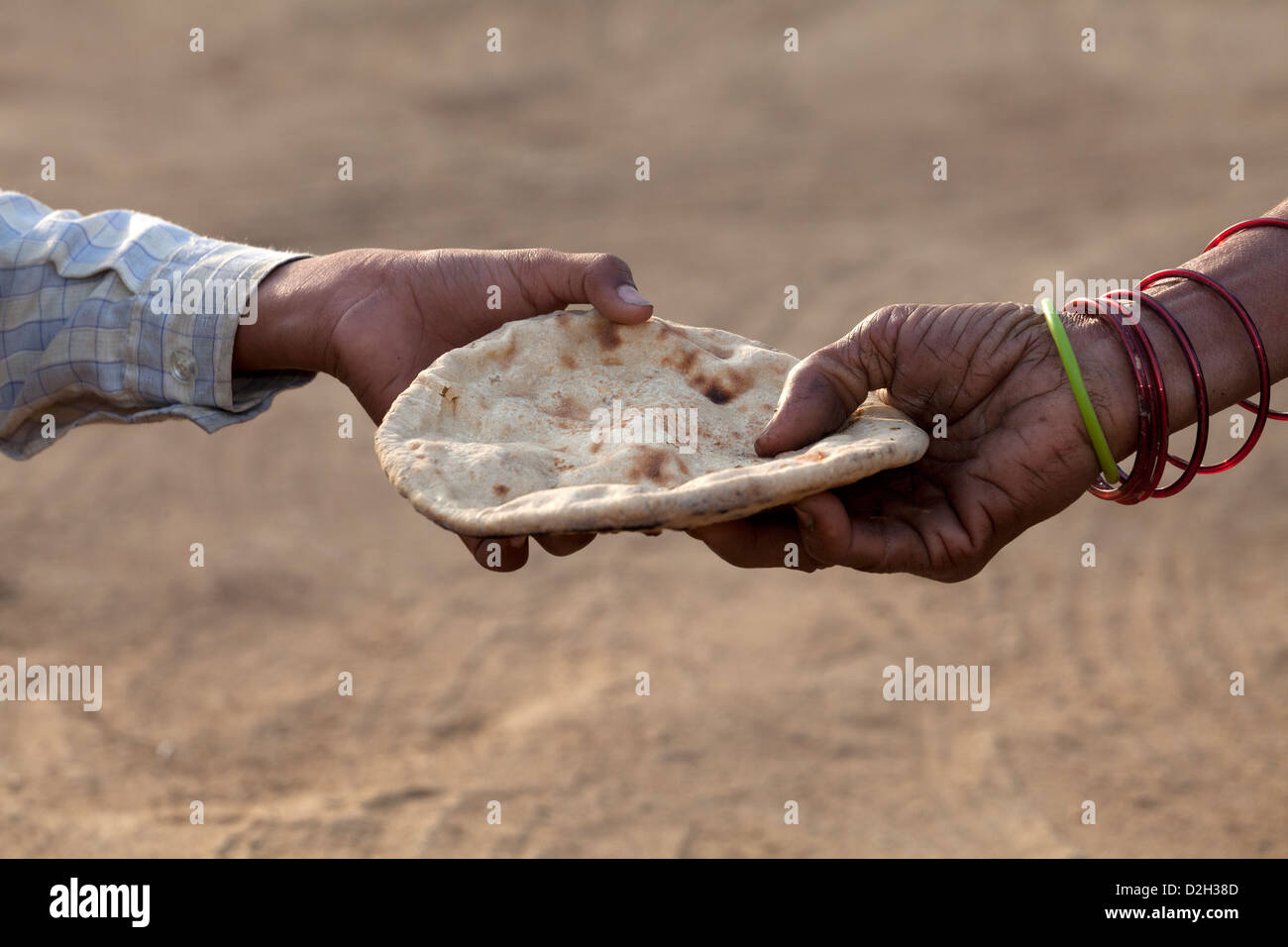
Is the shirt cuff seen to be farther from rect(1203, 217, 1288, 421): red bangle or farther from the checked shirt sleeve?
rect(1203, 217, 1288, 421): red bangle

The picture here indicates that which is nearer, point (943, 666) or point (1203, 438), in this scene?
point (1203, 438)

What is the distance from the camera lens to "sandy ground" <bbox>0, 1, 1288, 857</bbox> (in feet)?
16.0

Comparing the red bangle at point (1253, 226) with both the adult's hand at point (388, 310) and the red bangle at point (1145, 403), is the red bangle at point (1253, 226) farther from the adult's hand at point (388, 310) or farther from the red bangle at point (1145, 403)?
the adult's hand at point (388, 310)

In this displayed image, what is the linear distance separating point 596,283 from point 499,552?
2.44 ft

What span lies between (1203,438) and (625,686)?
324 centimetres

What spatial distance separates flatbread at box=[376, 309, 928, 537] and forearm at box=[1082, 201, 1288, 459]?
47 centimetres

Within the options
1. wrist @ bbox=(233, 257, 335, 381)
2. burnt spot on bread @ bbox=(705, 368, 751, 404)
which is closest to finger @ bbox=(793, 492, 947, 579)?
burnt spot on bread @ bbox=(705, 368, 751, 404)

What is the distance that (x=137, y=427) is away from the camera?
7.35 metres

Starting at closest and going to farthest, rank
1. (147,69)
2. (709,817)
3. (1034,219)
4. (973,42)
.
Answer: (709,817)
(1034,219)
(973,42)
(147,69)

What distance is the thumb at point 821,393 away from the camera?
2537mm

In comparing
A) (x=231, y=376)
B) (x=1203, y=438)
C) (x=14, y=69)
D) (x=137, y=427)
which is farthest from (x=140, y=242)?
(x=14, y=69)

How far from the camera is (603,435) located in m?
2.62

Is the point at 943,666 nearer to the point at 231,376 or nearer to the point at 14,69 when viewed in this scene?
the point at 231,376

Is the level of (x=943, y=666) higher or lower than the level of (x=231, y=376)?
lower
